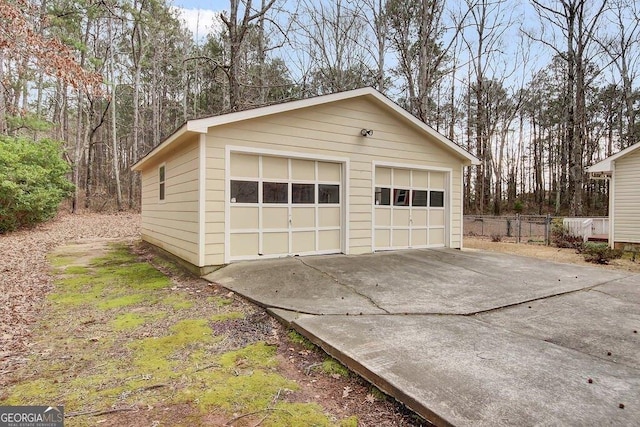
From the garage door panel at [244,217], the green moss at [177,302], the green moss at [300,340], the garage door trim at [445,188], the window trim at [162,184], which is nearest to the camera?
the green moss at [300,340]

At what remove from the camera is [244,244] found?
22.1ft

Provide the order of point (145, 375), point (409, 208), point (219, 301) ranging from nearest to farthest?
point (145, 375)
point (219, 301)
point (409, 208)

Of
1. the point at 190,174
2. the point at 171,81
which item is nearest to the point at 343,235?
the point at 190,174

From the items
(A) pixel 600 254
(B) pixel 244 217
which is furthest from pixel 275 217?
(A) pixel 600 254

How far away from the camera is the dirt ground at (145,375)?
7.73ft

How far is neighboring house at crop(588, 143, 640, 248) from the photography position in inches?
487

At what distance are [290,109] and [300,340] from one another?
16.1 feet

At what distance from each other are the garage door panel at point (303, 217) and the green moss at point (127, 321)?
3602mm

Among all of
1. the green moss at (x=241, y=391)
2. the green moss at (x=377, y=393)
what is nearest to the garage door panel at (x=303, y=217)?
the green moss at (x=241, y=391)

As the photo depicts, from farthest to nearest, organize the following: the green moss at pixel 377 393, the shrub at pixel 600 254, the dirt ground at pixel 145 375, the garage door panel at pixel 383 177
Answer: the shrub at pixel 600 254 < the garage door panel at pixel 383 177 < the green moss at pixel 377 393 < the dirt ground at pixel 145 375

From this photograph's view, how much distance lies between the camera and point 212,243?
6.30m

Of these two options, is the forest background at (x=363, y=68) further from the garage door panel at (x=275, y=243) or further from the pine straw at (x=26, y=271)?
the garage door panel at (x=275, y=243)

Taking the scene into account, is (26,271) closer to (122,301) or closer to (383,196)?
(122,301)

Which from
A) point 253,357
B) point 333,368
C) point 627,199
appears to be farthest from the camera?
point 627,199
